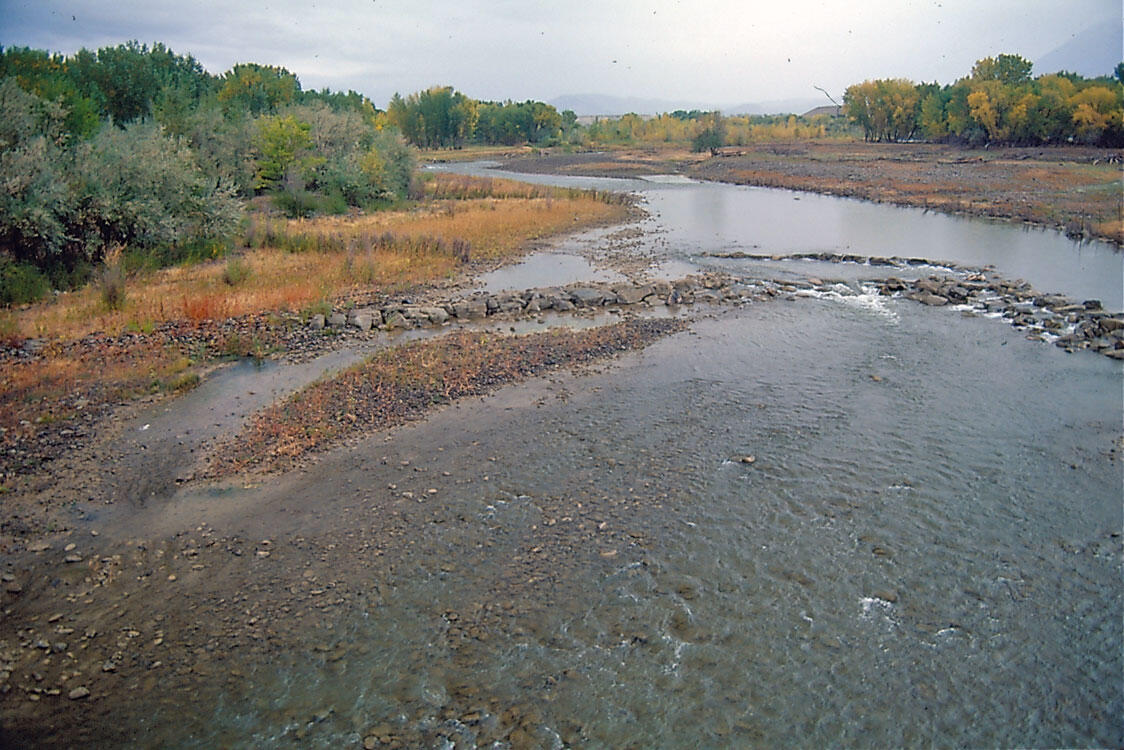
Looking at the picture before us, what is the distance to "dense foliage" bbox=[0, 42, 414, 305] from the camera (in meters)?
18.7

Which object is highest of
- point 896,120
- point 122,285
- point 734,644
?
point 896,120

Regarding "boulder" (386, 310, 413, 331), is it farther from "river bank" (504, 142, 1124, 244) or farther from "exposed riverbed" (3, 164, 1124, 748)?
"river bank" (504, 142, 1124, 244)

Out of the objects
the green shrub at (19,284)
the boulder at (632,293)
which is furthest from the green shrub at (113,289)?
the boulder at (632,293)

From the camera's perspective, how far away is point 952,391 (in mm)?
13961

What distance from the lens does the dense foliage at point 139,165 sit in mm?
18656

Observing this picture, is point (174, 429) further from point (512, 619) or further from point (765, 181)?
point (765, 181)

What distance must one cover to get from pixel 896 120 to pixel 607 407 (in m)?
98.3

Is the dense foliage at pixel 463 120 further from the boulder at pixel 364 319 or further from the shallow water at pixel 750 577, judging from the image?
the shallow water at pixel 750 577

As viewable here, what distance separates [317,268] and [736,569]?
1814 cm

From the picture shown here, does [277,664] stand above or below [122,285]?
below

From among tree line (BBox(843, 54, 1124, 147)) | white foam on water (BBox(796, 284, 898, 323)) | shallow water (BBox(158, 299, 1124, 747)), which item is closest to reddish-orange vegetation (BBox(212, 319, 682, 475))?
shallow water (BBox(158, 299, 1124, 747))

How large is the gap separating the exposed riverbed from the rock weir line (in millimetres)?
3740

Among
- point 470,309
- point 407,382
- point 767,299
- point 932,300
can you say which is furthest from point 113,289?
point 932,300

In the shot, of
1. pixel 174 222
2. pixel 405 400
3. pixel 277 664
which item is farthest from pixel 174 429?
pixel 174 222
